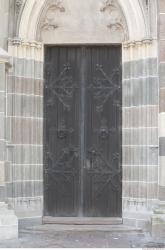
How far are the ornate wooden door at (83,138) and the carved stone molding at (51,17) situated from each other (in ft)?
1.38

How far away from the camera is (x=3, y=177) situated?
354 inches

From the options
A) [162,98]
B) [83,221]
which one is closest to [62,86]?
[162,98]

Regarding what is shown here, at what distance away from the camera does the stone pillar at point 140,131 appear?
9.63 m

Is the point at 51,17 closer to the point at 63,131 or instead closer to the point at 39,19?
the point at 39,19

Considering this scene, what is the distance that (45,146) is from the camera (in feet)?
33.4

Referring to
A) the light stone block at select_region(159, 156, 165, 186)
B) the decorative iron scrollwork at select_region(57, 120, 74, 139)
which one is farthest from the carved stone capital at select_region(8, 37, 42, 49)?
the light stone block at select_region(159, 156, 165, 186)

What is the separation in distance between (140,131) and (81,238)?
2243 mm

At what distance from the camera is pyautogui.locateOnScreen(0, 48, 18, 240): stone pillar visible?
8.68 meters

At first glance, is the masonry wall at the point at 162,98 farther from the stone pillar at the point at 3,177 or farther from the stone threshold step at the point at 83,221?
the stone pillar at the point at 3,177

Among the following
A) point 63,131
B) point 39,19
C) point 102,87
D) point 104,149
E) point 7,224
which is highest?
point 39,19

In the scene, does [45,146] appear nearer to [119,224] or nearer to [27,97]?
[27,97]

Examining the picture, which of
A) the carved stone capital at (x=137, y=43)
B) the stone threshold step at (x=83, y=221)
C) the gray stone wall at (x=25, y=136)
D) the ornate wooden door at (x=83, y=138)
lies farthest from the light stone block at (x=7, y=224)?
the carved stone capital at (x=137, y=43)

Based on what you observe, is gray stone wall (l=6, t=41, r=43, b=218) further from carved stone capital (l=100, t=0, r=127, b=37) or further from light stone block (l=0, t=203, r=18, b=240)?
carved stone capital (l=100, t=0, r=127, b=37)

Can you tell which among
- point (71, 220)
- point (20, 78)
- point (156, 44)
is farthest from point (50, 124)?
point (156, 44)
